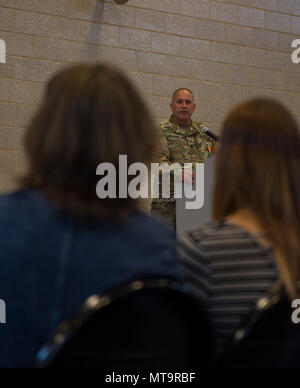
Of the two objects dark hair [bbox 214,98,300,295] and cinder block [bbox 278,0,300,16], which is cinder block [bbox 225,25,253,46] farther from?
dark hair [bbox 214,98,300,295]

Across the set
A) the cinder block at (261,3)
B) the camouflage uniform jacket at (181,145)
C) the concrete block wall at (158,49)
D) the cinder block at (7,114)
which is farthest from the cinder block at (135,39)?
the cinder block at (7,114)

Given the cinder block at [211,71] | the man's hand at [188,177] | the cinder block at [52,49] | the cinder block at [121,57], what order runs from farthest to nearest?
the cinder block at [211,71], the cinder block at [121,57], the cinder block at [52,49], the man's hand at [188,177]

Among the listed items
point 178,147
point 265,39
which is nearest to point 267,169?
point 178,147

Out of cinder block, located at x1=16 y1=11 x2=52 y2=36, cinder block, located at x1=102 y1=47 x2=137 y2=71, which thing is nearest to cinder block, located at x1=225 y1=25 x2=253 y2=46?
cinder block, located at x1=102 y1=47 x2=137 y2=71

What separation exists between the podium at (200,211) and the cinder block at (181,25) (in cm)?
211

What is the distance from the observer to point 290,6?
5.81 meters

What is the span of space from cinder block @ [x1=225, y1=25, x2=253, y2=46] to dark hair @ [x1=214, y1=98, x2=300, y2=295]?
15.1 ft

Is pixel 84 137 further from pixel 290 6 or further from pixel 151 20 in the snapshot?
pixel 290 6

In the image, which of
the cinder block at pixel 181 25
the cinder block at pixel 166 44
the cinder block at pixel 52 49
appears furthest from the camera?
the cinder block at pixel 181 25

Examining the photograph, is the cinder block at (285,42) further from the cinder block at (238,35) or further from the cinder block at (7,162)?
the cinder block at (7,162)

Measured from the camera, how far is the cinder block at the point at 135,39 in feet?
16.3

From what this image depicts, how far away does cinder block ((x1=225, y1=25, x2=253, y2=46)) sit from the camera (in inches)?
216
